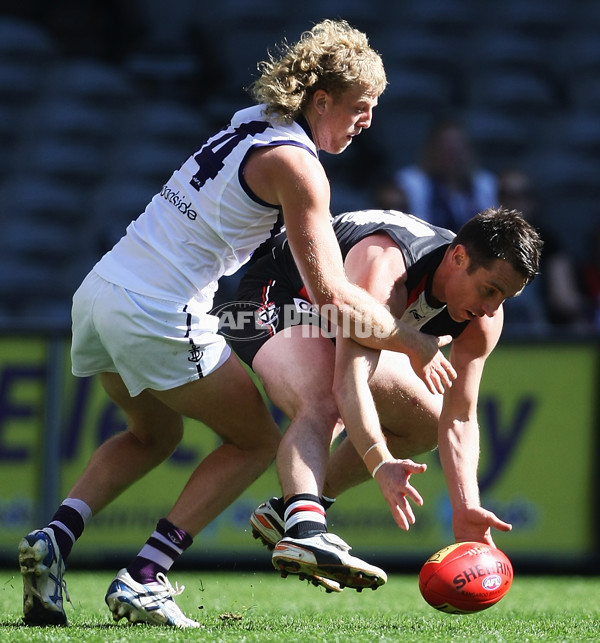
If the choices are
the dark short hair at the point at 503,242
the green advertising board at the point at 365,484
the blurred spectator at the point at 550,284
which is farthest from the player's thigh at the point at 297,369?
the blurred spectator at the point at 550,284

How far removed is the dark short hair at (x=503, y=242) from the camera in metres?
3.97

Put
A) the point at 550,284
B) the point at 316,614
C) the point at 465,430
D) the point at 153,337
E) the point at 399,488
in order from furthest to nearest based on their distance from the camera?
the point at 550,284 → the point at 316,614 → the point at 465,430 → the point at 153,337 → the point at 399,488

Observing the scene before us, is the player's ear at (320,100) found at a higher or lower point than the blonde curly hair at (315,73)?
lower

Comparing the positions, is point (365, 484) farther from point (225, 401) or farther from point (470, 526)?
point (225, 401)

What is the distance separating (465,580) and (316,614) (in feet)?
2.87

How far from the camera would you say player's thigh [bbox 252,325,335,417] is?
4.00 meters

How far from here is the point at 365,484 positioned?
262 inches

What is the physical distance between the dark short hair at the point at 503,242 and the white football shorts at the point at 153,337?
36.9 inches

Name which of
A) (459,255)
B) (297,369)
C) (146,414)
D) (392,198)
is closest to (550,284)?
(392,198)

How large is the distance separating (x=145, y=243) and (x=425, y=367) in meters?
1.03

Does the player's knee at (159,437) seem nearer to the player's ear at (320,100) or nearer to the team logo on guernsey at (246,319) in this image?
the team logo on guernsey at (246,319)

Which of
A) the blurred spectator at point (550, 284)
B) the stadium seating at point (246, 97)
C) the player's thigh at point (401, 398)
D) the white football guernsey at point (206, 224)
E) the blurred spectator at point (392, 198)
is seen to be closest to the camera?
the white football guernsey at point (206, 224)

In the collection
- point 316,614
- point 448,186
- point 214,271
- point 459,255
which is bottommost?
point 316,614

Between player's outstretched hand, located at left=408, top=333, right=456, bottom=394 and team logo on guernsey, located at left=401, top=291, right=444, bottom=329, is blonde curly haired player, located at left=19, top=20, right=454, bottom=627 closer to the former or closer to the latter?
player's outstretched hand, located at left=408, top=333, right=456, bottom=394
